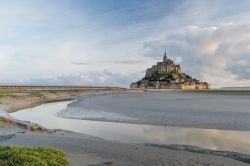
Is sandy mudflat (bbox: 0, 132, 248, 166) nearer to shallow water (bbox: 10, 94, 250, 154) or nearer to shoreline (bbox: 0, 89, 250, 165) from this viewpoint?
shoreline (bbox: 0, 89, 250, 165)

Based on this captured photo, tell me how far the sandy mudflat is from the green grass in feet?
4.07

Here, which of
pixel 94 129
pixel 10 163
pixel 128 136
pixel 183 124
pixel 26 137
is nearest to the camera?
pixel 10 163

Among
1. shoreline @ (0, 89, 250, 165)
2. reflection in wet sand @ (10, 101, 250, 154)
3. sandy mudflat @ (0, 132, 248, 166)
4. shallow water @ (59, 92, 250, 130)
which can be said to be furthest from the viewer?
shallow water @ (59, 92, 250, 130)

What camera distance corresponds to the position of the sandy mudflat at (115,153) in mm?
17672

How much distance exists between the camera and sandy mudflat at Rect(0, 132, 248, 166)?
17672mm

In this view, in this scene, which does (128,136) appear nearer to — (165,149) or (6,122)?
(165,149)

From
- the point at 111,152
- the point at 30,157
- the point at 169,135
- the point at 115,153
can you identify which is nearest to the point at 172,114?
the point at 169,135

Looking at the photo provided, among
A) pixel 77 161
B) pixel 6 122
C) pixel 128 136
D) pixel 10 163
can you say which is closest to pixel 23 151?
pixel 10 163

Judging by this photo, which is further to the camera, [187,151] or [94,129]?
[94,129]

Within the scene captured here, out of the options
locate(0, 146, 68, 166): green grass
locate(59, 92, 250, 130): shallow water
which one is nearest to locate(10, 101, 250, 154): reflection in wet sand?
locate(59, 92, 250, 130): shallow water

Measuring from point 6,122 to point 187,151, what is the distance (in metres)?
19.7

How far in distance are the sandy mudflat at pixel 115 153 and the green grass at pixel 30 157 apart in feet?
4.07

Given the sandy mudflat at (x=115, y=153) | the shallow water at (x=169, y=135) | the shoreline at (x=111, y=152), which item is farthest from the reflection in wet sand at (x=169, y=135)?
the sandy mudflat at (x=115, y=153)

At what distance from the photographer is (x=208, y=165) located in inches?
673
